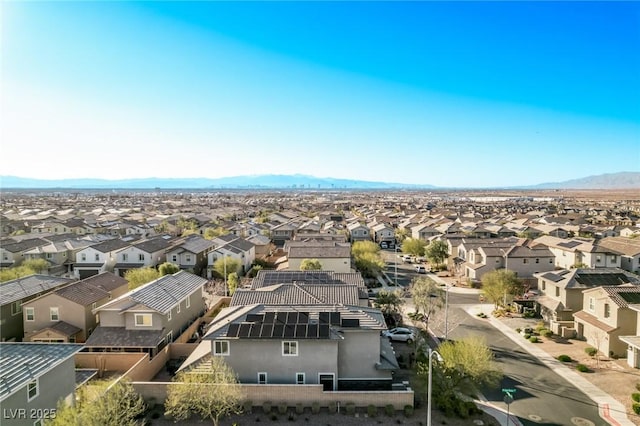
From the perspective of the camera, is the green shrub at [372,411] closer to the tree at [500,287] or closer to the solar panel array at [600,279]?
the tree at [500,287]

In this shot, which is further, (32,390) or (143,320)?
(143,320)

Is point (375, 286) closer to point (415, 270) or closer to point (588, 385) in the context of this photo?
point (415, 270)

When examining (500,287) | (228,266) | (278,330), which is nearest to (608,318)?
(500,287)

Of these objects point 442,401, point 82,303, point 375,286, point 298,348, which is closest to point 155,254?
point 82,303

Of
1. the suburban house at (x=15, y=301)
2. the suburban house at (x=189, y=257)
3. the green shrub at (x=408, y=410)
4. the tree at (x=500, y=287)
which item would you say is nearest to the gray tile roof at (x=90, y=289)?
the suburban house at (x=15, y=301)

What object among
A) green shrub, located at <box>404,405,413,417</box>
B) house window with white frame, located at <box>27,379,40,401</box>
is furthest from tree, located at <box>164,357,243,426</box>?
green shrub, located at <box>404,405,413,417</box>

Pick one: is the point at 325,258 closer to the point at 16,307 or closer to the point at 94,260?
the point at 16,307
